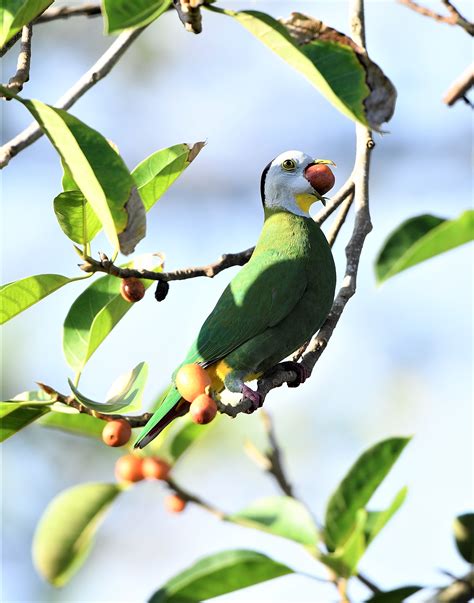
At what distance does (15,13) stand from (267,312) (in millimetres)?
1367

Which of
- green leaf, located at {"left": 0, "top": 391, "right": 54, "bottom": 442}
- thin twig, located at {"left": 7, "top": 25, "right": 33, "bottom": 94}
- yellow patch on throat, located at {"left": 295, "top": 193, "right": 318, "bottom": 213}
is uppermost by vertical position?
thin twig, located at {"left": 7, "top": 25, "right": 33, "bottom": 94}

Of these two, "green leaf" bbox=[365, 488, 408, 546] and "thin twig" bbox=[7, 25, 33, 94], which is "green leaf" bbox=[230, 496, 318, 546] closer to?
"green leaf" bbox=[365, 488, 408, 546]

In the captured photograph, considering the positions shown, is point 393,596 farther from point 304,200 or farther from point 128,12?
point 304,200

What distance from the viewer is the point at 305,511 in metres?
2.12

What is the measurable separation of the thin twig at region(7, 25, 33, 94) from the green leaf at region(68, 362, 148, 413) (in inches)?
31.1

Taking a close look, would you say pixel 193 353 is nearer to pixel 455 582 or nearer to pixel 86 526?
pixel 86 526

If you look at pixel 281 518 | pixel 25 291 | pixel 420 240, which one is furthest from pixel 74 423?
pixel 420 240

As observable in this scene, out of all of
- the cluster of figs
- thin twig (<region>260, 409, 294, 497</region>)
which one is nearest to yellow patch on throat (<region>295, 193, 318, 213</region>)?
the cluster of figs

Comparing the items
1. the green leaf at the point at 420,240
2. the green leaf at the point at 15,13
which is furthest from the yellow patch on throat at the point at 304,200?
the green leaf at the point at 420,240

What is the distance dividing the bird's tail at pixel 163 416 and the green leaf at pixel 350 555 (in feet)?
2.90

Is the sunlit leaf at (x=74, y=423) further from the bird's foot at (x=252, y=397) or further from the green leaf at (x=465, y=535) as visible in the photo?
the green leaf at (x=465, y=535)

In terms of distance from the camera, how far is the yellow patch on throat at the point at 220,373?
3164 mm

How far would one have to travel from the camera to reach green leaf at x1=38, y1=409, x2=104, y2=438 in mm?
2777

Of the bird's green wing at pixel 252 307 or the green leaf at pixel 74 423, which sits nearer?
the green leaf at pixel 74 423
